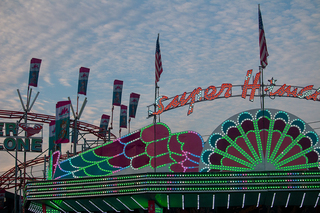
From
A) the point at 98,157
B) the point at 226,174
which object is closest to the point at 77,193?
the point at 98,157

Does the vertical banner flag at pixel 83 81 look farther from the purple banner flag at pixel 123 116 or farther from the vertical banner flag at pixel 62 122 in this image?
the purple banner flag at pixel 123 116

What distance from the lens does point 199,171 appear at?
71.4 feet

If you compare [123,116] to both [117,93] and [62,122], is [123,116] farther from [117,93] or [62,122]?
[62,122]

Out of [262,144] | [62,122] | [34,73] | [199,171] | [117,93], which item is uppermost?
[34,73]

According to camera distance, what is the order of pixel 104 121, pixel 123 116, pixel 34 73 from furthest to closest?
1. pixel 104 121
2. pixel 123 116
3. pixel 34 73

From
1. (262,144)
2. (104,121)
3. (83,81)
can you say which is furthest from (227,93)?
(104,121)

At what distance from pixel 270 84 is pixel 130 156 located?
8.68 meters

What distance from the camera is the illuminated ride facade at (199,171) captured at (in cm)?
2016

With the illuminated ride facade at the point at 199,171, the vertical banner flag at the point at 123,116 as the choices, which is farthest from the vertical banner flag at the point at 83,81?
the illuminated ride facade at the point at 199,171

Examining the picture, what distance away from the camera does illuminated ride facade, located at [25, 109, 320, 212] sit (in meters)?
20.2

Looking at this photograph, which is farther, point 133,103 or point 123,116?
point 123,116

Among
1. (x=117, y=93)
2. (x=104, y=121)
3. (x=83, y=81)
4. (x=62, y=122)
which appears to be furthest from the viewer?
(x=104, y=121)

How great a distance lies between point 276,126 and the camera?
22094 millimetres

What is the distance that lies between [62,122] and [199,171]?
11983 millimetres
